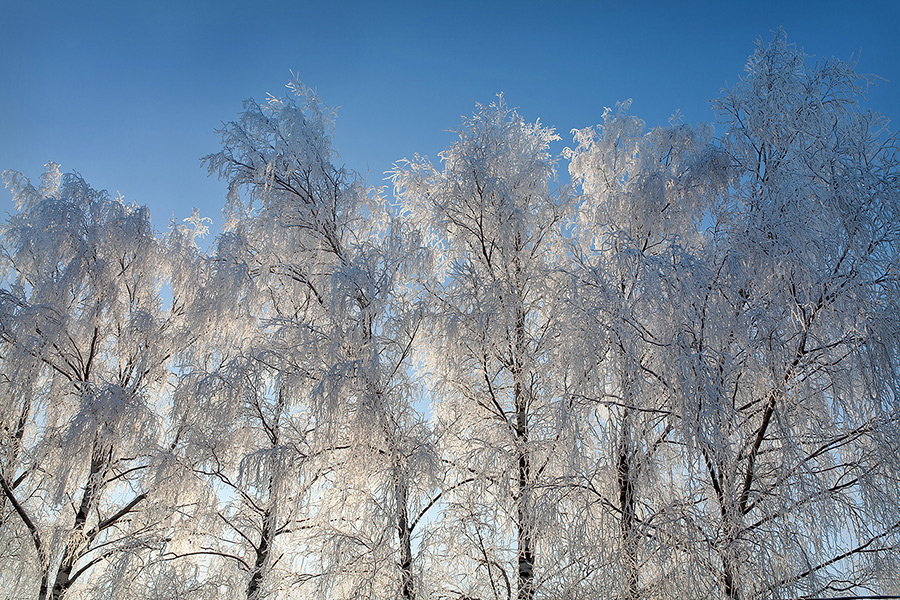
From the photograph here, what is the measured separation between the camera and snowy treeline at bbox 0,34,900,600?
3.91m

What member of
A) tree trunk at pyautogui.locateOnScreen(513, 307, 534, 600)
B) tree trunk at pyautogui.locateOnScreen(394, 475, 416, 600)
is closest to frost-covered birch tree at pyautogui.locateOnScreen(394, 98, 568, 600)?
tree trunk at pyautogui.locateOnScreen(513, 307, 534, 600)

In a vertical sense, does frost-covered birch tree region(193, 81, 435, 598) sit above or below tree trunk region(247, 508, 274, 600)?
above

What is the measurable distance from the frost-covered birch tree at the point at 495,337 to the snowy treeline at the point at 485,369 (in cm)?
3

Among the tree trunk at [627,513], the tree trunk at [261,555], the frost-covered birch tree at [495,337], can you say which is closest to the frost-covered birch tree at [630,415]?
the tree trunk at [627,513]

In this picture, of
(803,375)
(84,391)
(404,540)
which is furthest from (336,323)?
(803,375)

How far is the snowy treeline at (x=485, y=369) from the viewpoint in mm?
3908

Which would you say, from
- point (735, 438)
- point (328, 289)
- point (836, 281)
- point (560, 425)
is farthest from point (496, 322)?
point (836, 281)

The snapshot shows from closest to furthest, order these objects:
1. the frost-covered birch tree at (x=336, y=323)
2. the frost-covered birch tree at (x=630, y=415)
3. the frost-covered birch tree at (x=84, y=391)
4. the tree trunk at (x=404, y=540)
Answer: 1. the frost-covered birch tree at (x=630, y=415)
2. the tree trunk at (x=404, y=540)
3. the frost-covered birch tree at (x=336, y=323)
4. the frost-covered birch tree at (x=84, y=391)

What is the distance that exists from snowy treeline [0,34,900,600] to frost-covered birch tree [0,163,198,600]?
35mm

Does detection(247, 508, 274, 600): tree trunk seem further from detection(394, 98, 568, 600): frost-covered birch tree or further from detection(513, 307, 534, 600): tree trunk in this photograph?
detection(513, 307, 534, 600): tree trunk

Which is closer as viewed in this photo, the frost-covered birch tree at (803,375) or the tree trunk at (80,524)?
the frost-covered birch tree at (803,375)

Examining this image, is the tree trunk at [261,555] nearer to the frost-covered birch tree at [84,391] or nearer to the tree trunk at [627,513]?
the frost-covered birch tree at [84,391]

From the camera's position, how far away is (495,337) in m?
5.25

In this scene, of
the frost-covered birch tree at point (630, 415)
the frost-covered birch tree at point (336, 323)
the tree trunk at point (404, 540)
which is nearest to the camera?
the frost-covered birch tree at point (630, 415)
